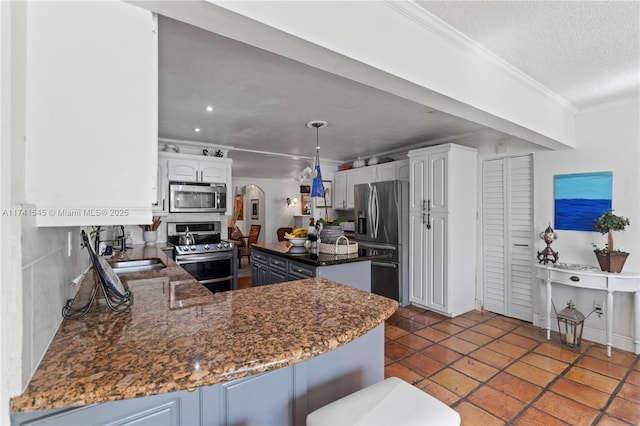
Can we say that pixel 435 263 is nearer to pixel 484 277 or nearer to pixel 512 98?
pixel 484 277

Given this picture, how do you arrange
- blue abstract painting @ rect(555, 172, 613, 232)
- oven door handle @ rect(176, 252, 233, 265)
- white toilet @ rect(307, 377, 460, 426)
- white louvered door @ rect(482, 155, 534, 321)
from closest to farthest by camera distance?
white toilet @ rect(307, 377, 460, 426)
blue abstract painting @ rect(555, 172, 613, 232)
white louvered door @ rect(482, 155, 534, 321)
oven door handle @ rect(176, 252, 233, 265)

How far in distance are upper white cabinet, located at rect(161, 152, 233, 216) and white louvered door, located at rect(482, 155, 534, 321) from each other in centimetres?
354

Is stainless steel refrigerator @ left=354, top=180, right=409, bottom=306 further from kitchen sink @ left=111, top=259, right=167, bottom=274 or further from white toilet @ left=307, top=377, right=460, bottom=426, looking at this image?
white toilet @ left=307, top=377, right=460, bottom=426

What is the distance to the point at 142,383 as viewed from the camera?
0.71 metres

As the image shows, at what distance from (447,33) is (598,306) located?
318 cm

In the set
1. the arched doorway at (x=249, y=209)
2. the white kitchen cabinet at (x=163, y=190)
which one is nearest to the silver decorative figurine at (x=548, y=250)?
the white kitchen cabinet at (x=163, y=190)

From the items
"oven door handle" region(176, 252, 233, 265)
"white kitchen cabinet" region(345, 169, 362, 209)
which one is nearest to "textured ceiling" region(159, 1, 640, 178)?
"white kitchen cabinet" region(345, 169, 362, 209)

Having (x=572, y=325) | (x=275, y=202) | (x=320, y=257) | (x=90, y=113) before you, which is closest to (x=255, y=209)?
(x=275, y=202)

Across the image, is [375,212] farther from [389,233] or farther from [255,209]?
[255,209]

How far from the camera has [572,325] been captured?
9.42 feet

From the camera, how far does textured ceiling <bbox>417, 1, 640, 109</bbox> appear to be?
5.20 ft

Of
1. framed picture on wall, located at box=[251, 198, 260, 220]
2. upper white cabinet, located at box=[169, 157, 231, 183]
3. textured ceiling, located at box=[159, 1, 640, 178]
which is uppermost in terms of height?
textured ceiling, located at box=[159, 1, 640, 178]

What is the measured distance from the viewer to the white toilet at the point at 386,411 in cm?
93

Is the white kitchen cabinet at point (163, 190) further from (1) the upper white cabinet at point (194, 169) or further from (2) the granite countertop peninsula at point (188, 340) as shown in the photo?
(2) the granite countertop peninsula at point (188, 340)
